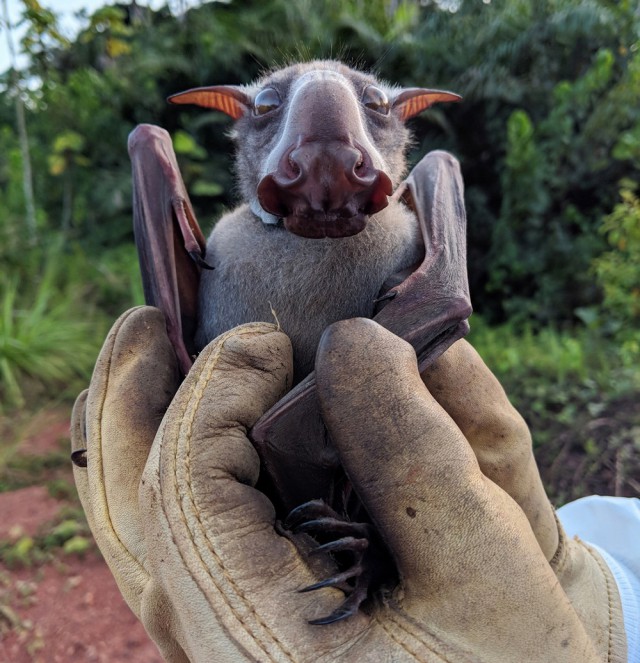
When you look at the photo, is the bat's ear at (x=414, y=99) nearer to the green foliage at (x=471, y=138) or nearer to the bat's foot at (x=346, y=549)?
the bat's foot at (x=346, y=549)

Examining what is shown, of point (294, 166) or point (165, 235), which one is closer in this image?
point (294, 166)

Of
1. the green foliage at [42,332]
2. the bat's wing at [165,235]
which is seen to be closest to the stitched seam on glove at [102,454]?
the bat's wing at [165,235]

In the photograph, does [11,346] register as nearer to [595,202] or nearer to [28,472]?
[28,472]

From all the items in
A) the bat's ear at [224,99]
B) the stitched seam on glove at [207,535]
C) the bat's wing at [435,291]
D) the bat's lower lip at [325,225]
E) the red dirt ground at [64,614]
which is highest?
the bat's ear at [224,99]

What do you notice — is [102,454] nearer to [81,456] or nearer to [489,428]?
[81,456]

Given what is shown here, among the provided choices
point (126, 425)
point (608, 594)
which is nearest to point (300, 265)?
point (126, 425)
